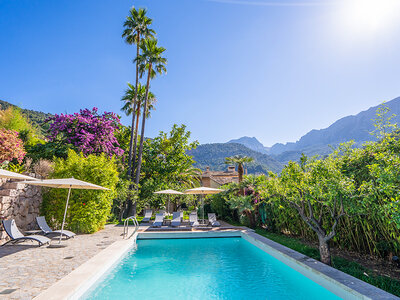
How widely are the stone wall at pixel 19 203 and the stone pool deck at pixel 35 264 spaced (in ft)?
5.32

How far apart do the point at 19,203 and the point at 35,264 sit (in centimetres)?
514

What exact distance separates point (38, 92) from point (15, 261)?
1300 centimetres

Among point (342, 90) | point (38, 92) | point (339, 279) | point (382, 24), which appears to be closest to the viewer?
point (339, 279)

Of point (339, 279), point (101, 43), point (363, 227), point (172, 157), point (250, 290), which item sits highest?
point (101, 43)

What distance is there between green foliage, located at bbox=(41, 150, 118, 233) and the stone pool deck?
6.58 feet

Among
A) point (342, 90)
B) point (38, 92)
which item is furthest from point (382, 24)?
point (38, 92)

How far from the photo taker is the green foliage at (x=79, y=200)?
10.8 m

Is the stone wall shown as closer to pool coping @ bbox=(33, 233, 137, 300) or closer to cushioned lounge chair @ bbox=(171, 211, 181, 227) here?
pool coping @ bbox=(33, 233, 137, 300)

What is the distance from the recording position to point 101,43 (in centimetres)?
1382

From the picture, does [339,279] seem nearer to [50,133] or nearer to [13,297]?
[13,297]

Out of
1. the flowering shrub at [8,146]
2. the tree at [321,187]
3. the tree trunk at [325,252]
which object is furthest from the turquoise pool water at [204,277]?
the flowering shrub at [8,146]

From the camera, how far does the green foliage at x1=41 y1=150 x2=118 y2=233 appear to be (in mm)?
10828

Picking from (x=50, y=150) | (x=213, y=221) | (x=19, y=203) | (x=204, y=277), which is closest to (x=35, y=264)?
(x=204, y=277)

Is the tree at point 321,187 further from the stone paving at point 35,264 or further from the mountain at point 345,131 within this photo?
the mountain at point 345,131
